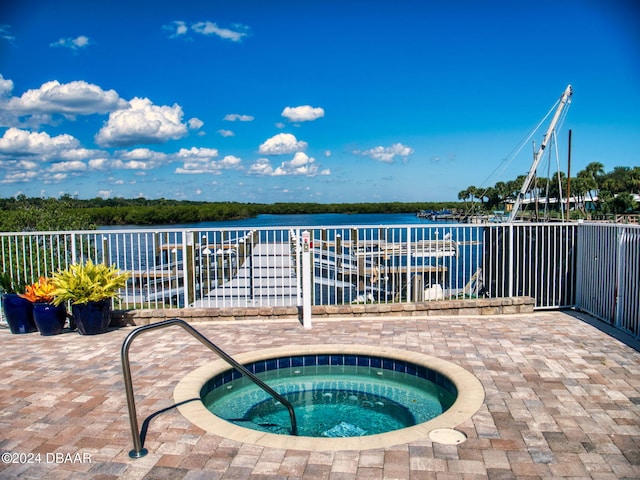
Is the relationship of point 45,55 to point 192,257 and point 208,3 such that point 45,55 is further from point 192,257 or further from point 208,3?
point 192,257

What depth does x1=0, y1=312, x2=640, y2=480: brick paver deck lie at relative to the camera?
9.26ft

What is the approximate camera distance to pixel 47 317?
245 inches

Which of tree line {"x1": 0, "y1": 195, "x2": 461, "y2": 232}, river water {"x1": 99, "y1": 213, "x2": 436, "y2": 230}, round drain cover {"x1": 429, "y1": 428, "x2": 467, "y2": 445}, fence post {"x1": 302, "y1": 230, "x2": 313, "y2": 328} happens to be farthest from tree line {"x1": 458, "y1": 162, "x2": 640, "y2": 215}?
round drain cover {"x1": 429, "y1": 428, "x2": 467, "y2": 445}

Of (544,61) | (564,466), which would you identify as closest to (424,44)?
(544,61)

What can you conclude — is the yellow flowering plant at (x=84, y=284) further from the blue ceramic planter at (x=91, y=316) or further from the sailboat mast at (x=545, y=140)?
the sailboat mast at (x=545, y=140)

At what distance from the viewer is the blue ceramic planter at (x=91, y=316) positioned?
6.18 meters

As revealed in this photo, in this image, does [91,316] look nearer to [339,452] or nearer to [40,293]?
[40,293]

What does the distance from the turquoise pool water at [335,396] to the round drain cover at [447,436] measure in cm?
72

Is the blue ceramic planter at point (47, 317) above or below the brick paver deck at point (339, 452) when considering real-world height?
above

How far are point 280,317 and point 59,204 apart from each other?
433 inches

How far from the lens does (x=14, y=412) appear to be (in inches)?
147

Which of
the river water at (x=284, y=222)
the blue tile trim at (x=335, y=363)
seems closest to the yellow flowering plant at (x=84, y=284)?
the river water at (x=284, y=222)

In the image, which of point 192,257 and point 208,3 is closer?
point 192,257

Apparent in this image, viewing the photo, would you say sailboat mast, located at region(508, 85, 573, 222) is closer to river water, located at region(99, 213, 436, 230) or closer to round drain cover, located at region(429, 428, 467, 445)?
river water, located at region(99, 213, 436, 230)
